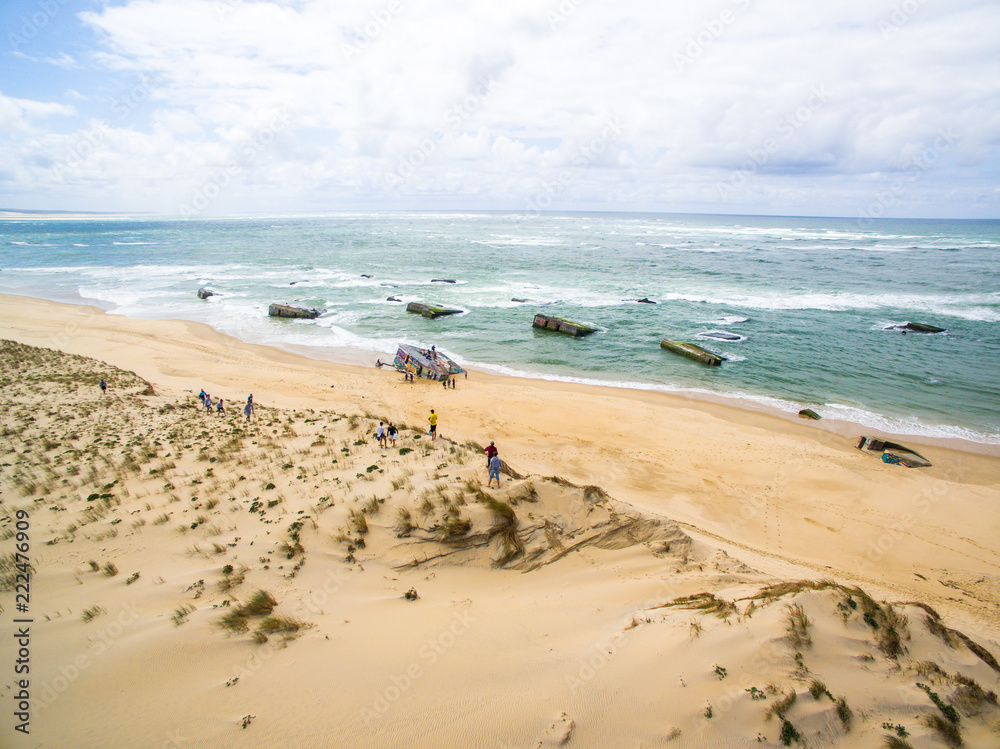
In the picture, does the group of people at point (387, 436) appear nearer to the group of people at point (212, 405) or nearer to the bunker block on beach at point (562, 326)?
the group of people at point (212, 405)

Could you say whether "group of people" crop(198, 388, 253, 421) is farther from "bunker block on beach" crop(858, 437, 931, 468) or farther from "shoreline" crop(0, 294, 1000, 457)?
"bunker block on beach" crop(858, 437, 931, 468)

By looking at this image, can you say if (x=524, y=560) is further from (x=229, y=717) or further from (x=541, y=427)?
(x=541, y=427)

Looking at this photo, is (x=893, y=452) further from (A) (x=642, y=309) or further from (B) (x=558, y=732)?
(A) (x=642, y=309)

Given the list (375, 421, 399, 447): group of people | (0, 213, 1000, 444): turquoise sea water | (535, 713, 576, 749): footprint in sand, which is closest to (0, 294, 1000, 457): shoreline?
(0, 213, 1000, 444): turquoise sea water

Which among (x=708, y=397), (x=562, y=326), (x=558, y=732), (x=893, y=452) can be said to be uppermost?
(x=562, y=326)

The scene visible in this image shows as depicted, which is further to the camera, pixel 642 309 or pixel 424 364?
pixel 642 309

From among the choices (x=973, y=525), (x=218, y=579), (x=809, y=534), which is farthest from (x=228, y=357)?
(x=973, y=525)

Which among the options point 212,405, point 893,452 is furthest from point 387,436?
point 893,452
